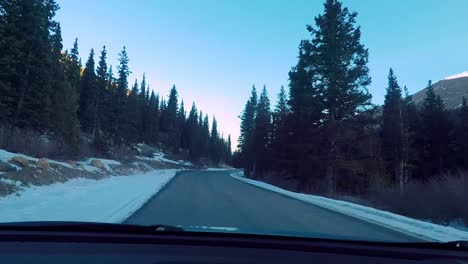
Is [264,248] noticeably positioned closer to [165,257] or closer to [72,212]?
[165,257]

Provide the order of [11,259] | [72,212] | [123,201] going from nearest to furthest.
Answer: [11,259] < [72,212] < [123,201]

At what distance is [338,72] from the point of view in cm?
2902

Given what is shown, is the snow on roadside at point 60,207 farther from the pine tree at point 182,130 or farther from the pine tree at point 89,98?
the pine tree at point 182,130

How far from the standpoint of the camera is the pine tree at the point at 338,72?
94.6ft

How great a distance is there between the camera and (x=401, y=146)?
43.7 meters

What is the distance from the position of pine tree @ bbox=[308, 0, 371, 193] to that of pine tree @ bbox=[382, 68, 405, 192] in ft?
41.3

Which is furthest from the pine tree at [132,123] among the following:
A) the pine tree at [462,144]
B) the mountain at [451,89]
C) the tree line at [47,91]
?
the mountain at [451,89]

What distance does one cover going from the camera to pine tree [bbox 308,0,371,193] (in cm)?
2884

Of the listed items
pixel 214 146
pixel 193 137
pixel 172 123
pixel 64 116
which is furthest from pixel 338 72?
pixel 214 146

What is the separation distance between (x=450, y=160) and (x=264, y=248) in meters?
49.0

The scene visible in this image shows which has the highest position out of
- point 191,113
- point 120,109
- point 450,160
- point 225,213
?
point 191,113

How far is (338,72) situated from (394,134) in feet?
67.0

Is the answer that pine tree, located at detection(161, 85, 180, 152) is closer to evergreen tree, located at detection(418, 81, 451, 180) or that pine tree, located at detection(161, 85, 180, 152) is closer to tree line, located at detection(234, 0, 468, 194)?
evergreen tree, located at detection(418, 81, 451, 180)

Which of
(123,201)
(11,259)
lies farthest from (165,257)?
(123,201)
